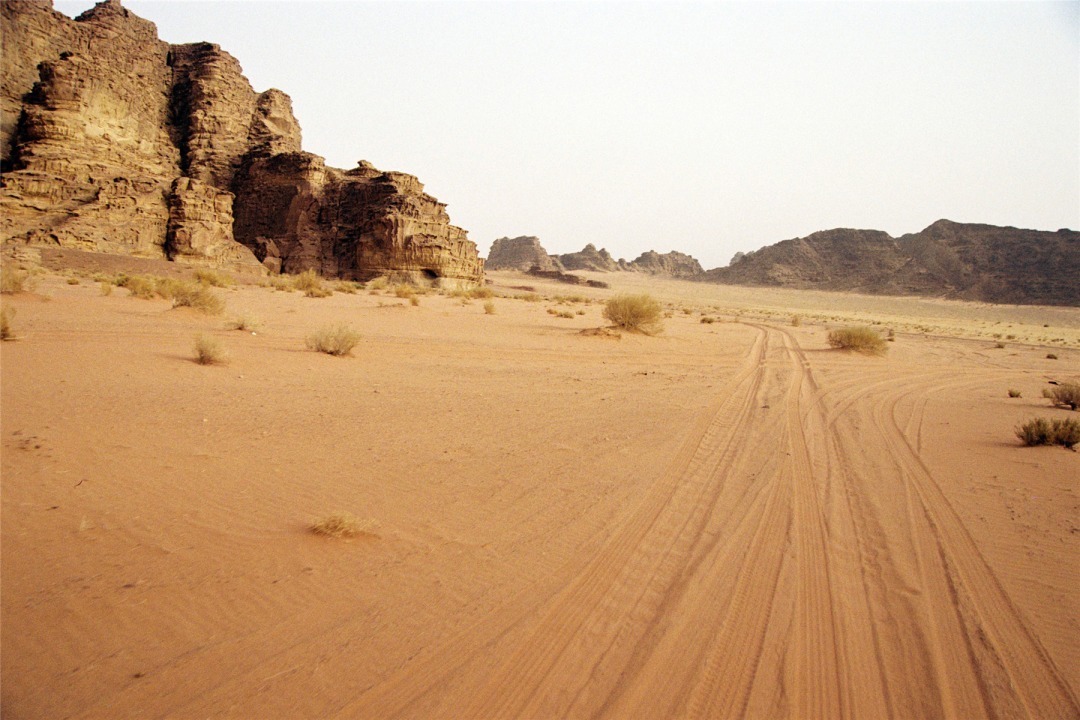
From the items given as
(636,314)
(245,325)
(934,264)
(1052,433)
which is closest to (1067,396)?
(1052,433)

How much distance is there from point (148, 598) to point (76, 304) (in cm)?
1255

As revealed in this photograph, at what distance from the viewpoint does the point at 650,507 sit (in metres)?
3.97

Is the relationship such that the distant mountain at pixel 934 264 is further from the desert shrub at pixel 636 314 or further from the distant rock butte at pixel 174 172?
the desert shrub at pixel 636 314

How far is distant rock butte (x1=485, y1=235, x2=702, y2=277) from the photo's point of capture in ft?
345

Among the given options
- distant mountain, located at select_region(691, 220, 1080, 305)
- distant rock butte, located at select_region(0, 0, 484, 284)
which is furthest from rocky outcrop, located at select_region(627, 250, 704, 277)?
distant rock butte, located at select_region(0, 0, 484, 284)

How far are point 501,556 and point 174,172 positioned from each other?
4869cm

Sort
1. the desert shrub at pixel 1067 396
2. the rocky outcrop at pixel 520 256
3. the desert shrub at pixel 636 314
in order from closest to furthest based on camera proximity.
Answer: the desert shrub at pixel 1067 396, the desert shrub at pixel 636 314, the rocky outcrop at pixel 520 256

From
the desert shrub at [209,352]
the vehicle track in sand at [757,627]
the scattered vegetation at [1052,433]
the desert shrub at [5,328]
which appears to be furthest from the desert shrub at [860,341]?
the desert shrub at [5,328]

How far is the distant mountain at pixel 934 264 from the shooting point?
71750 mm

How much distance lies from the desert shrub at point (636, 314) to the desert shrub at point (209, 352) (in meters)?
11.0

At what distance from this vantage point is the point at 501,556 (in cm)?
314

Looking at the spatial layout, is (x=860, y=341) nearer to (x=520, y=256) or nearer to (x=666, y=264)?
(x=520, y=256)

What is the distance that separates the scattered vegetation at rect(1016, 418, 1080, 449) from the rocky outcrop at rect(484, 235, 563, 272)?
3640 inches

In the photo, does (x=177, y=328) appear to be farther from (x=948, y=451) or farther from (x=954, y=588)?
(x=948, y=451)
